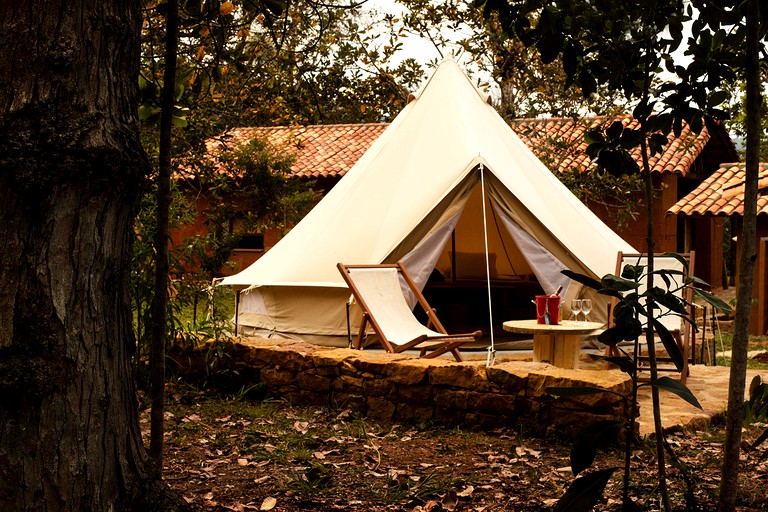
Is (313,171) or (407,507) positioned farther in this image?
(313,171)

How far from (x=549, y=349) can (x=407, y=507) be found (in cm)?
320

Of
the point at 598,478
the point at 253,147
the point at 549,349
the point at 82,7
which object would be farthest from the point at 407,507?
the point at 253,147

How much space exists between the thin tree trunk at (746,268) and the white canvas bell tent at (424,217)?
4522 millimetres

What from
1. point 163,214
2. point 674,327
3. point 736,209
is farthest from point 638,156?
point 163,214

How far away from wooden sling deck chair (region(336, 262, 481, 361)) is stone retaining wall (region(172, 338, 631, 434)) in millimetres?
687

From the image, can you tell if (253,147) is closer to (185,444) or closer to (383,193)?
(383,193)

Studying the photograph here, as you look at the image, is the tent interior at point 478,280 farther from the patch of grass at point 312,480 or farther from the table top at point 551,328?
the patch of grass at point 312,480

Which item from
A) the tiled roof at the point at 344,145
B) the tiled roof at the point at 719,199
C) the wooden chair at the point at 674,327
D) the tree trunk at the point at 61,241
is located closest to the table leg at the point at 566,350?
the wooden chair at the point at 674,327

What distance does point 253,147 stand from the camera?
14883mm

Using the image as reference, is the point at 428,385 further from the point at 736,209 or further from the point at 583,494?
the point at 736,209

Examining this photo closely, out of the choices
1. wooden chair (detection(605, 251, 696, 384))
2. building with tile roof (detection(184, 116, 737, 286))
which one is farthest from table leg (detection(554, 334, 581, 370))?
building with tile roof (detection(184, 116, 737, 286))

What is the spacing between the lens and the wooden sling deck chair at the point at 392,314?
5844 mm

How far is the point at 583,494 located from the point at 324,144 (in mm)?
16801

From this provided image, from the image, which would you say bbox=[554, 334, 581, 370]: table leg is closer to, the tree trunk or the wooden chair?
the wooden chair
